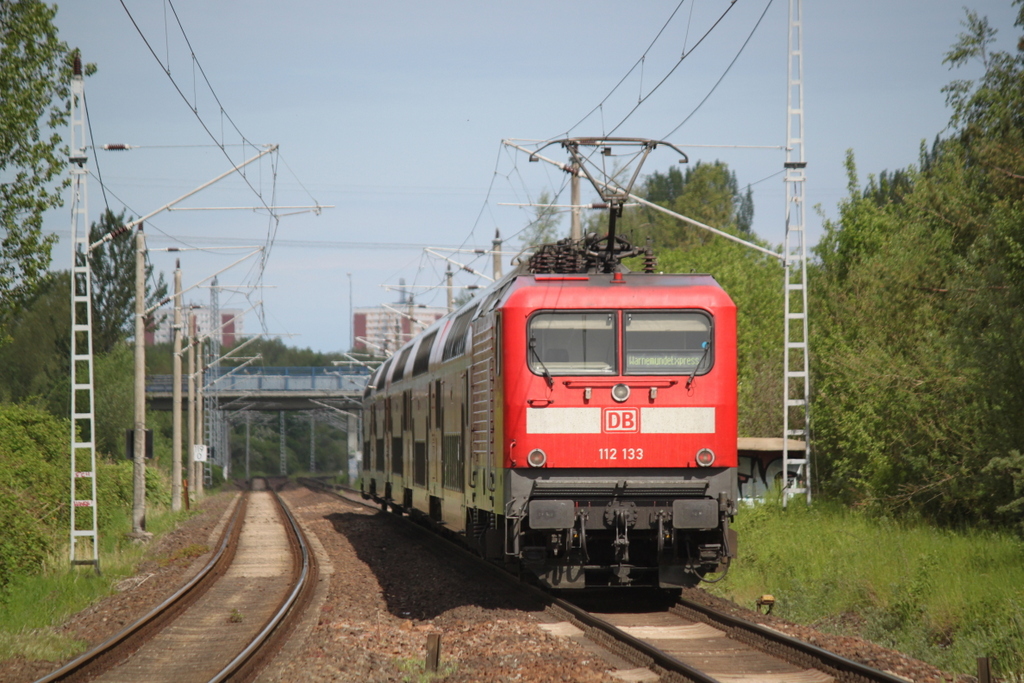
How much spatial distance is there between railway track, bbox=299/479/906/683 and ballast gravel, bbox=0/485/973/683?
28 cm

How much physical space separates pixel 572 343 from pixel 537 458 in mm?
1372

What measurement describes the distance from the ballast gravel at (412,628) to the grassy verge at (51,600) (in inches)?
10.5

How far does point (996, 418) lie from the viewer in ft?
47.7

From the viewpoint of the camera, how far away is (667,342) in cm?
1241

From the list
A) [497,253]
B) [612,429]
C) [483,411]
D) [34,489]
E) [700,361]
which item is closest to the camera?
[612,429]

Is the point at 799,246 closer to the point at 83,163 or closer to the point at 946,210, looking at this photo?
the point at 946,210

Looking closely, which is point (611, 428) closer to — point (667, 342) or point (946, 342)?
point (667, 342)

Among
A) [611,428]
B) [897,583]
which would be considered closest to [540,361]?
[611,428]

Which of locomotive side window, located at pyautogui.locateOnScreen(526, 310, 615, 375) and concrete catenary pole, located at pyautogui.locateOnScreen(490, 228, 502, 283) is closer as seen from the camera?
locomotive side window, located at pyautogui.locateOnScreen(526, 310, 615, 375)

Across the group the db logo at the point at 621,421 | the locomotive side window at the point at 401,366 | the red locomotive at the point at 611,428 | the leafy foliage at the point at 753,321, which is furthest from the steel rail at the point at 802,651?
the leafy foliage at the point at 753,321

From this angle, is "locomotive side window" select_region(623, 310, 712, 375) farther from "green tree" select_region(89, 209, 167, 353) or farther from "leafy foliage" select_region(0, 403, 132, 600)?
"green tree" select_region(89, 209, 167, 353)

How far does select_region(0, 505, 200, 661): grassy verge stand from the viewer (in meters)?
11.6

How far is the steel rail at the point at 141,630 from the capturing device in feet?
33.7

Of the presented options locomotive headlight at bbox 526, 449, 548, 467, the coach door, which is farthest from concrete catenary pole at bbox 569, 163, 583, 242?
locomotive headlight at bbox 526, 449, 548, 467
